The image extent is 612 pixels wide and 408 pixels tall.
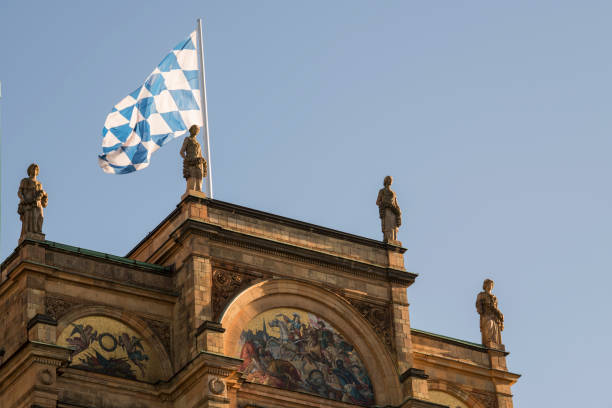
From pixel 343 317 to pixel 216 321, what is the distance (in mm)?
4989

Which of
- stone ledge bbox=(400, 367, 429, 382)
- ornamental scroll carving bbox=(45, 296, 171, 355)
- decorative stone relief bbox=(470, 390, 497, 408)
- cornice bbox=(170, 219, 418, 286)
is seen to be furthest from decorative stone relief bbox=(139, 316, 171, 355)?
decorative stone relief bbox=(470, 390, 497, 408)

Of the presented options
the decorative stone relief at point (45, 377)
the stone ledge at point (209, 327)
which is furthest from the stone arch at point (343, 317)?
the decorative stone relief at point (45, 377)

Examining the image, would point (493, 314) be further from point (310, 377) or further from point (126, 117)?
point (126, 117)

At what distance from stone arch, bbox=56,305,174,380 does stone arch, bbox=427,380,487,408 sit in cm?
1032

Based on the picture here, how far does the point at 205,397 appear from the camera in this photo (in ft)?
169

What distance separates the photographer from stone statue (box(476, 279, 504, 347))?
61.8 metres

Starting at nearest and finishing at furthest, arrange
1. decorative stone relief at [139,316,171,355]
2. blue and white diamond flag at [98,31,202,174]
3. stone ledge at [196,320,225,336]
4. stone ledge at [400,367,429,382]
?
stone ledge at [196,320,225,336] → decorative stone relief at [139,316,171,355] → stone ledge at [400,367,429,382] → blue and white diamond flag at [98,31,202,174]

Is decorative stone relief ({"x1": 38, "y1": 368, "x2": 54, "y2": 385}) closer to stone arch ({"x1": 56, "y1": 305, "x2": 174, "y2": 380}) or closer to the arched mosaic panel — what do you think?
the arched mosaic panel

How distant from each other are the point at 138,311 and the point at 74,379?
337 centimetres

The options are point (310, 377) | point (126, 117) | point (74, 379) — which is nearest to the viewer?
point (74, 379)

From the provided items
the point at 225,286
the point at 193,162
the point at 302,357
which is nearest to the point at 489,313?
the point at 302,357

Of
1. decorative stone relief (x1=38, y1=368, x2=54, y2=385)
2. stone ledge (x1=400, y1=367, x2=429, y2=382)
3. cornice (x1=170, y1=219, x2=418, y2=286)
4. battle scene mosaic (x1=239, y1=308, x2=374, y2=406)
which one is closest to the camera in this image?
decorative stone relief (x1=38, y1=368, x2=54, y2=385)

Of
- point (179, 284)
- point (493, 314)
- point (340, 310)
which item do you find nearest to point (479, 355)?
point (493, 314)

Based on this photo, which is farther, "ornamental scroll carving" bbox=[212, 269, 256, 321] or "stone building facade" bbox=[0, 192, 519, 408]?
"ornamental scroll carving" bbox=[212, 269, 256, 321]
